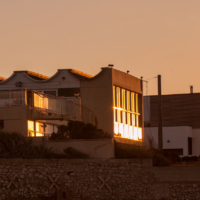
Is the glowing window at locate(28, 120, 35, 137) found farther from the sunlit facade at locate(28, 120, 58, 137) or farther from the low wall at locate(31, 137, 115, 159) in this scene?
the low wall at locate(31, 137, 115, 159)

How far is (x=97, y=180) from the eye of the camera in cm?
2594

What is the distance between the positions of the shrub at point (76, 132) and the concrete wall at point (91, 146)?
128 cm

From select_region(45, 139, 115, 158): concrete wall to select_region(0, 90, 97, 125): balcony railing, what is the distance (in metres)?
4.56

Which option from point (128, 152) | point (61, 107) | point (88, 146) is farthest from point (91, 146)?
point (61, 107)

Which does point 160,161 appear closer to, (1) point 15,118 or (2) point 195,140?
(1) point 15,118

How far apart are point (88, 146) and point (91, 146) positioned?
166 mm

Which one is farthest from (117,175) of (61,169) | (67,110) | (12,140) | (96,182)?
(67,110)

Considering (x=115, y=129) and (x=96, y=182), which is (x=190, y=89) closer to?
(x=115, y=129)

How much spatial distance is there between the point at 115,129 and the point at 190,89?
35978 mm

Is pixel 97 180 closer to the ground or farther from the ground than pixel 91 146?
closer to the ground

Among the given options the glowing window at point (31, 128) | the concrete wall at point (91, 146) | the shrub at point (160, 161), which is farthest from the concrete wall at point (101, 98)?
the shrub at point (160, 161)

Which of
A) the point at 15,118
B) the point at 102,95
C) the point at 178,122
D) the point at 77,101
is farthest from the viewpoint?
the point at 178,122

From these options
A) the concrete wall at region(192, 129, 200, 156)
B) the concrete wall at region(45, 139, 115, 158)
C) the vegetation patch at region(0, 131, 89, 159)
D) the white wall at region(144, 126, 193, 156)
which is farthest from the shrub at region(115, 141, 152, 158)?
the concrete wall at region(192, 129, 200, 156)

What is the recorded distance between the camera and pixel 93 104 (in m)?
37.5
